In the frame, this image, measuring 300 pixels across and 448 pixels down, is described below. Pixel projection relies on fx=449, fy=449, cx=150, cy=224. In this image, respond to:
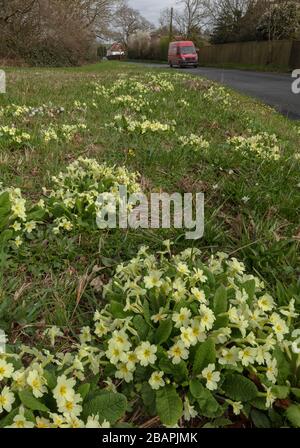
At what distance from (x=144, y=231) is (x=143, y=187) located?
35.8 inches

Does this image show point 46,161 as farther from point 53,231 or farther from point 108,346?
point 108,346

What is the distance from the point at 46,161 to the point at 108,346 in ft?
9.71

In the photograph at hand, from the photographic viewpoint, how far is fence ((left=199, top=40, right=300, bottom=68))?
36.7 m

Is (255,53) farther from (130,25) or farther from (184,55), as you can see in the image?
(130,25)

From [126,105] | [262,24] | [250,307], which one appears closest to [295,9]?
[262,24]

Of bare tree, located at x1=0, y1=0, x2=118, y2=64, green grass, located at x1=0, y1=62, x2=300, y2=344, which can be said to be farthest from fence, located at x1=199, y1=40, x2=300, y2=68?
green grass, located at x1=0, y1=62, x2=300, y2=344

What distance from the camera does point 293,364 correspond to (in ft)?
7.35

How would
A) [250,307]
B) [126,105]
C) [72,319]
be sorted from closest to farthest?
1. [250,307]
2. [72,319]
3. [126,105]

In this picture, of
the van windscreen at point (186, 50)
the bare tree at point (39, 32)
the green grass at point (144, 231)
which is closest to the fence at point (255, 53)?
the van windscreen at point (186, 50)

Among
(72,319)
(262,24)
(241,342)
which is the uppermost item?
(262,24)

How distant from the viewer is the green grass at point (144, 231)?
9.37 feet

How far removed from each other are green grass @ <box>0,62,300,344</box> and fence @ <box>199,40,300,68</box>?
1318 inches

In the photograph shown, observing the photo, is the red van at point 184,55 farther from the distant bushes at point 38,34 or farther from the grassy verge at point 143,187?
the grassy verge at point 143,187

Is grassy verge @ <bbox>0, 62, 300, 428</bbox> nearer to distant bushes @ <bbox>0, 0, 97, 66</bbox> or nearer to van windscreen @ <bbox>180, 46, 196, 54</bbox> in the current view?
distant bushes @ <bbox>0, 0, 97, 66</bbox>
